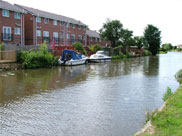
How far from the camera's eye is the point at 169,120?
6.32 metres

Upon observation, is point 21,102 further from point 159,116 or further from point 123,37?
point 123,37

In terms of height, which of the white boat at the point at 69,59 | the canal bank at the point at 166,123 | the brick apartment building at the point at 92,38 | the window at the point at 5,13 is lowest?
the canal bank at the point at 166,123

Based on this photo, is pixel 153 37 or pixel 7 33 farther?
pixel 153 37

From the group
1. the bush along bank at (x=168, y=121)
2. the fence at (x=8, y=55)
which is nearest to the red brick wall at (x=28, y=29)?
the fence at (x=8, y=55)

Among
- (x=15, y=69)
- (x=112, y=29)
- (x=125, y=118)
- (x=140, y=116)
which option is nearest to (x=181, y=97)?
(x=140, y=116)

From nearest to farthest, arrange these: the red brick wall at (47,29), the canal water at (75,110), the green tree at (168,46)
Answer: the canal water at (75,110), the red brick wall at (47,29), the green tree at (168,46)

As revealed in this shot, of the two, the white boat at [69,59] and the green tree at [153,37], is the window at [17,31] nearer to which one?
the white boat at [69,59]

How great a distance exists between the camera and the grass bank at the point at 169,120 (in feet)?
18.2

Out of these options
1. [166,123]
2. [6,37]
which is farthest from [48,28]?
[166,123]

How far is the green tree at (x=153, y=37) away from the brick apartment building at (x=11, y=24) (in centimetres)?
6436

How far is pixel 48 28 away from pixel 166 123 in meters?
45.8

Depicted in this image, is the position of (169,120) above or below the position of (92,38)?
below

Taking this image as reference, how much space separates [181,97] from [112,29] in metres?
63.1

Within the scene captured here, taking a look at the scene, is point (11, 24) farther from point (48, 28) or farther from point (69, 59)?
point (69, 59)
